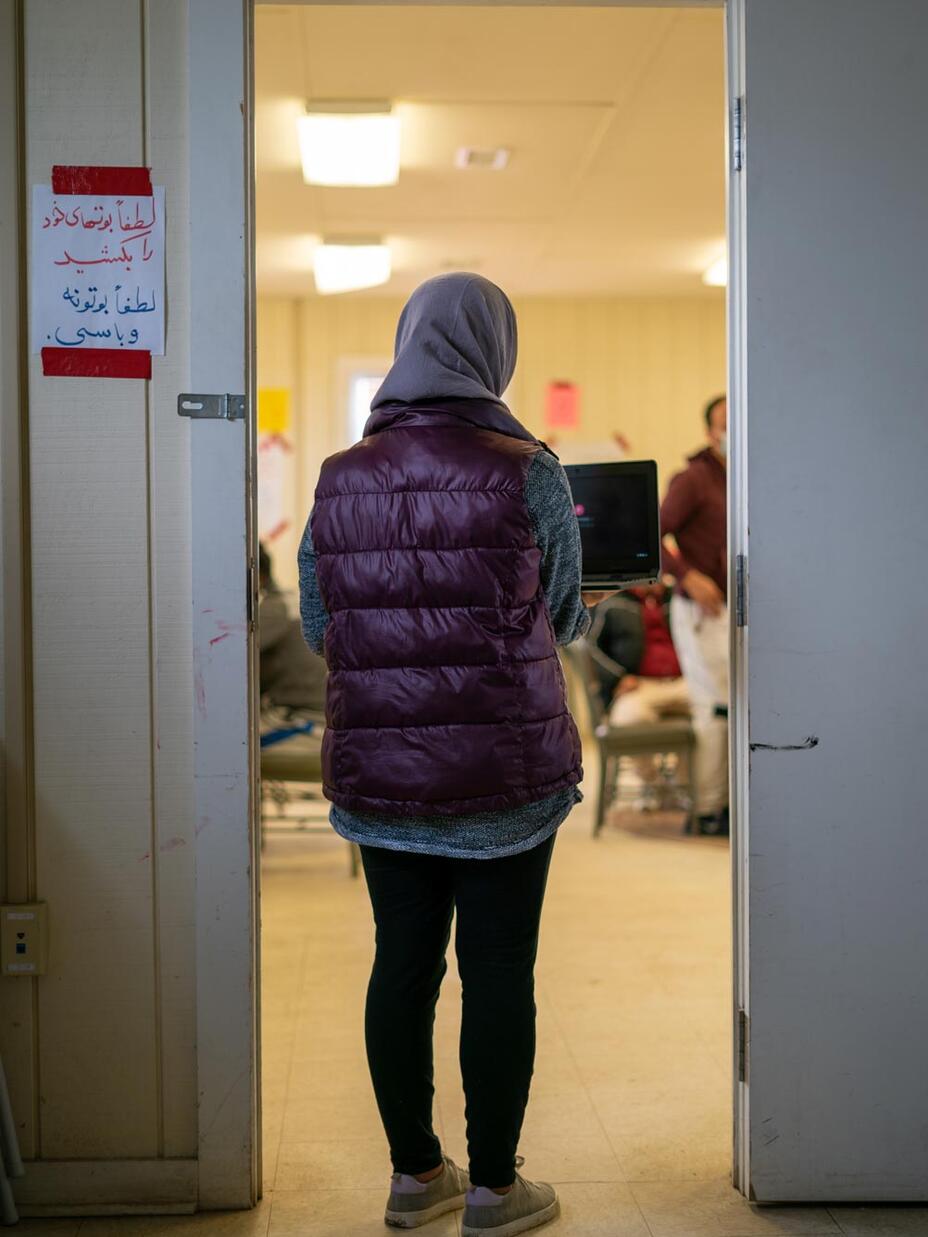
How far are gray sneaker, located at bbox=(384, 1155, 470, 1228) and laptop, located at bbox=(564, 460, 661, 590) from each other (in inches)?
38.5

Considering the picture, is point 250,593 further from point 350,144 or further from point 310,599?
point 350,144

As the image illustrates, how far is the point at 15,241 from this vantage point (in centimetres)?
194

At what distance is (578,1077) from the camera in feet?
8.32

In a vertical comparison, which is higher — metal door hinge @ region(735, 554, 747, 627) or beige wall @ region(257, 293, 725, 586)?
beige wall @ region(257, 293, 725, 586)

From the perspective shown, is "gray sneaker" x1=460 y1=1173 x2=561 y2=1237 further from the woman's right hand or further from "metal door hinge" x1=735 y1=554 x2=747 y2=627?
the woman's right hand

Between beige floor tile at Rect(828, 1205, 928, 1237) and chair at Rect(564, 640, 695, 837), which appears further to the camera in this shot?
chair at Rect(564, 640, 695, 837)

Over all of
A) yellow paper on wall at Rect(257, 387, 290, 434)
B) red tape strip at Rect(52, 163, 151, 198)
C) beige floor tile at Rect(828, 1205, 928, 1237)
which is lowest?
beige floor tile at Rect(828, 1205, 928, 1237)

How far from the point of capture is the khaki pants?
460 cm

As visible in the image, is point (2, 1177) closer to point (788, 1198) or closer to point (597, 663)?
point (788, 1198)

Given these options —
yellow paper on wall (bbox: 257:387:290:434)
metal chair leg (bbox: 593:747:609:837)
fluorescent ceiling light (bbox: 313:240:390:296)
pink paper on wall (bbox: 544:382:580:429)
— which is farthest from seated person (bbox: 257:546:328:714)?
pink paper on wall (bbox: 544:382:580:429)

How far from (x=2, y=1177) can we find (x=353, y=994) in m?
1.21

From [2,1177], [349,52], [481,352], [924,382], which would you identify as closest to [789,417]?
[924,382]

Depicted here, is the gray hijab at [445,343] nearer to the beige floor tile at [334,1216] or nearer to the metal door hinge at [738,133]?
the metal door hinge at [738,133]

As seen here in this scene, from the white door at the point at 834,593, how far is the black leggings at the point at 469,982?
1.30 ft
